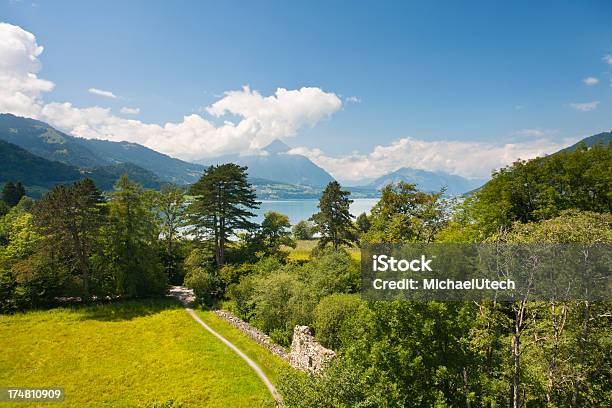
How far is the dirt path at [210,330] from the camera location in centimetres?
2005

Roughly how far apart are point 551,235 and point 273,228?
36.4m

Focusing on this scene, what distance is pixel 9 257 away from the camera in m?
32.9

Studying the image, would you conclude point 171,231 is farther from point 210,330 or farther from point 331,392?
point 331,392

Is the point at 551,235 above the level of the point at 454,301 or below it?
above

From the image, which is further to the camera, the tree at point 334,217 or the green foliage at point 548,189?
the tree at point 334,217

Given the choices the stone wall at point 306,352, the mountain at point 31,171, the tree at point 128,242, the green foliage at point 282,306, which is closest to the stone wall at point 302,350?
the stone wall at point 306,352

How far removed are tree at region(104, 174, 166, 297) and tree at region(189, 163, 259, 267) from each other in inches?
267

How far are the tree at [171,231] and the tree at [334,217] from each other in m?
19.0

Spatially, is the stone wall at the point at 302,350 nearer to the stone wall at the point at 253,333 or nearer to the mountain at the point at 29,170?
the stone wall at the point at 253,333

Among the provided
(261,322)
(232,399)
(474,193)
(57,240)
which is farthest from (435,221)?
(57,240)

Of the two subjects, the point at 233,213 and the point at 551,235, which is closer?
the point at 551,235

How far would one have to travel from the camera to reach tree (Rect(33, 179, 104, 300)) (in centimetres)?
3222

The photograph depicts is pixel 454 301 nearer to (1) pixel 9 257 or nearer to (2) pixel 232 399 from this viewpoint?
(2) pixel 232 399

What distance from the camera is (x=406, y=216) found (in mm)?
33656
